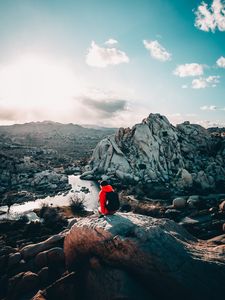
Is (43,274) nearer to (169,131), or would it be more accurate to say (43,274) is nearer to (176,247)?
(176,247)

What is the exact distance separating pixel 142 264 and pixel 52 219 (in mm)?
20599

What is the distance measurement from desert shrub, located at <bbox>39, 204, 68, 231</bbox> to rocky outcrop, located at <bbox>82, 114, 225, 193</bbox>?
84.0 feet

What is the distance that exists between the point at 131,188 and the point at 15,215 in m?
23.1

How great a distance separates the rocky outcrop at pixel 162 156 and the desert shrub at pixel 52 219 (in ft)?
84.0

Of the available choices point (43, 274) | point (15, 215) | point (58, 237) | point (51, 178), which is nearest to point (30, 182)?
point (51, 178)

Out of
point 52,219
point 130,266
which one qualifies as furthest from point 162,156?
point 130,266

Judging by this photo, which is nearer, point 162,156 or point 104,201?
point 104,201

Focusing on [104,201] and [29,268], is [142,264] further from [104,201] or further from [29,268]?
[29,268]

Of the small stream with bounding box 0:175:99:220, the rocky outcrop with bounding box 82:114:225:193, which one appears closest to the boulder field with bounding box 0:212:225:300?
the small stream with bounding box 0:175:99:220

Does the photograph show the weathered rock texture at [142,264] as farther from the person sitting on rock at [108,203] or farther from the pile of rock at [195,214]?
the pile of rock at [195,214]

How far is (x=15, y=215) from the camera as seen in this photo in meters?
34.1

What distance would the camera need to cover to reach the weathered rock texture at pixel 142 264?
35.0ft

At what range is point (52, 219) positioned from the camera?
30.1m

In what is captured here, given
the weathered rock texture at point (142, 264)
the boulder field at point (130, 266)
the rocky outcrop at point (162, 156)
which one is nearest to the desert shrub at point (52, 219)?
the boulder field at point (130, 266)
